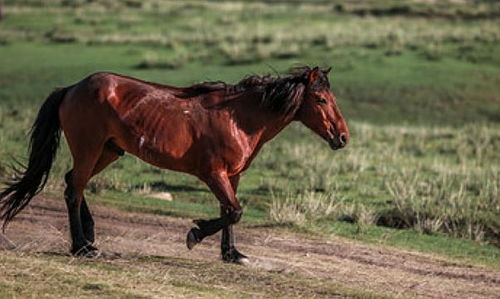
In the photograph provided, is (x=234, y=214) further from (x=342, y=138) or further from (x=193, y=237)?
(x=342, y=138)

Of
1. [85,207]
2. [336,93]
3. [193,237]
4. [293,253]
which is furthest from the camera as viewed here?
[336,93]

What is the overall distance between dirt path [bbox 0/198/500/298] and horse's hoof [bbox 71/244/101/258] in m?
0.34

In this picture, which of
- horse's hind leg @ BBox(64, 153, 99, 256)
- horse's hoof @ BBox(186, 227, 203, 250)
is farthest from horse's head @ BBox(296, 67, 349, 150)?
horse's hind leg @ BBox(64, 153, 99, 256)

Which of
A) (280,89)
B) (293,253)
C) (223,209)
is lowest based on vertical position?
(293,253)

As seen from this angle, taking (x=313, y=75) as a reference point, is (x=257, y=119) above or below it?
below

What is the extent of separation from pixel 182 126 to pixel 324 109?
151cm

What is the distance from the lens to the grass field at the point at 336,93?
17.3 metres

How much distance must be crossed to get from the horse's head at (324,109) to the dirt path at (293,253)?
4.82ft

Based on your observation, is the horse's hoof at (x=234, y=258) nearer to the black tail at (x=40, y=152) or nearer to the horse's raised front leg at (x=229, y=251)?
the horse's raised front leg at (x=229, y=251)

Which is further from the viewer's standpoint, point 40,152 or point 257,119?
point 40,152

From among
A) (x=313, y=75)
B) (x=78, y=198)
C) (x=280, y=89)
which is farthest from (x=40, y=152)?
(x=313, y=75)

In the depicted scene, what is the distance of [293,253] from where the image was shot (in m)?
14.2

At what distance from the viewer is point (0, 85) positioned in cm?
3653

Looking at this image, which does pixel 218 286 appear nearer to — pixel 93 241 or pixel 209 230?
pixel 209 230
